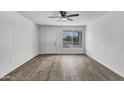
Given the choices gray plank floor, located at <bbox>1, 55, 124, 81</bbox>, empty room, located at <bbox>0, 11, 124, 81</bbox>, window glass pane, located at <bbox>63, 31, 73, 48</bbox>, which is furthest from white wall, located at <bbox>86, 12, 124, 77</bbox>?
window glass pane, located at <bbox>63, 31, 73, 48</bbox>

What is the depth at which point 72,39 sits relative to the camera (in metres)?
10.3

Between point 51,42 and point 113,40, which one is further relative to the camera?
point 51,42

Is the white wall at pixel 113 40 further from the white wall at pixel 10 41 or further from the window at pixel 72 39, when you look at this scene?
the window at pixel 72 39

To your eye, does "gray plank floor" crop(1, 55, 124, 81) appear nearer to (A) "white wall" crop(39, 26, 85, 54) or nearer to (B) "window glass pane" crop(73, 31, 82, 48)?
(A) "white wall" crop(39, 26, 85, 54)

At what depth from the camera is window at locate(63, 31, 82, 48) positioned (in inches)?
404

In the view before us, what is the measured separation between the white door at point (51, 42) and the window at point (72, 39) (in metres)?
0.78

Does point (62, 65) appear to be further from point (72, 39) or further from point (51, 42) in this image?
point (72, 39)

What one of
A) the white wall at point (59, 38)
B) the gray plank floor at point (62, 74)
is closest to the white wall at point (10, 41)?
the gray plank floor at point (62, 74)

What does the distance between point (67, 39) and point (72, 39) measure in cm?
38

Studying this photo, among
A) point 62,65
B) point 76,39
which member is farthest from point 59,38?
point 62,65

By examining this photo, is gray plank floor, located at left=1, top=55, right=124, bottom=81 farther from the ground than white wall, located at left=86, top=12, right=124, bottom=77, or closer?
closer

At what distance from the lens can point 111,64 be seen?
4.86 metres
